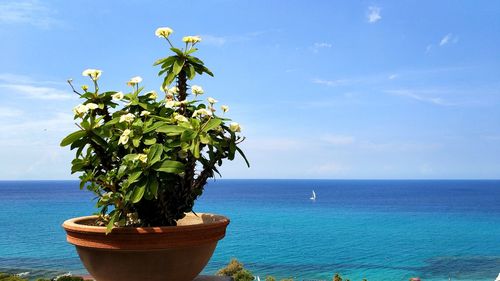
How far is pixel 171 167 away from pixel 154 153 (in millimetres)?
118

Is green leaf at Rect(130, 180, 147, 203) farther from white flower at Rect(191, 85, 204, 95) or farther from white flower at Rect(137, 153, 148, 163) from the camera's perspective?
white flower at Rect(191, 85, 204, 95)

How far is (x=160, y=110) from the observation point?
261cm

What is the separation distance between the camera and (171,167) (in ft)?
7.16

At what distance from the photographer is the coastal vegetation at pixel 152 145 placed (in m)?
2.23

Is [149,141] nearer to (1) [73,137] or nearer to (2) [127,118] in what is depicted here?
(2) [127,118]

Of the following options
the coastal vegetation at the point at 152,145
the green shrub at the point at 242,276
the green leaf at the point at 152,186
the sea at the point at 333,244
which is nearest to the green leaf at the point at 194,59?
the coastal vegetation at the point at 152,145

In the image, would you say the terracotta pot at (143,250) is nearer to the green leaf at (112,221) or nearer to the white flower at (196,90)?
the green leaf at (112,221)

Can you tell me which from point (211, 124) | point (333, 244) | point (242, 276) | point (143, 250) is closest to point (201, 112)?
point (211, 124)

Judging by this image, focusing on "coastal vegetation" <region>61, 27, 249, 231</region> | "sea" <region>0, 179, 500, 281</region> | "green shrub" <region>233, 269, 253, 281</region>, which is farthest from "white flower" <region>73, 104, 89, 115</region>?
"sea" <region>0, 179, 500, 281</region>

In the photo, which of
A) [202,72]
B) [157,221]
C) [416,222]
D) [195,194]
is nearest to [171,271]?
[157,221]

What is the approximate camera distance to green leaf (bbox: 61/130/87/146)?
7.88ft

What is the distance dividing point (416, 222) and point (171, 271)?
242ft

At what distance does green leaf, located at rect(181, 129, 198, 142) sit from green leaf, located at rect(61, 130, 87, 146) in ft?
2.02

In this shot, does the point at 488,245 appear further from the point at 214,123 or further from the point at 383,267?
the point at 214,123
